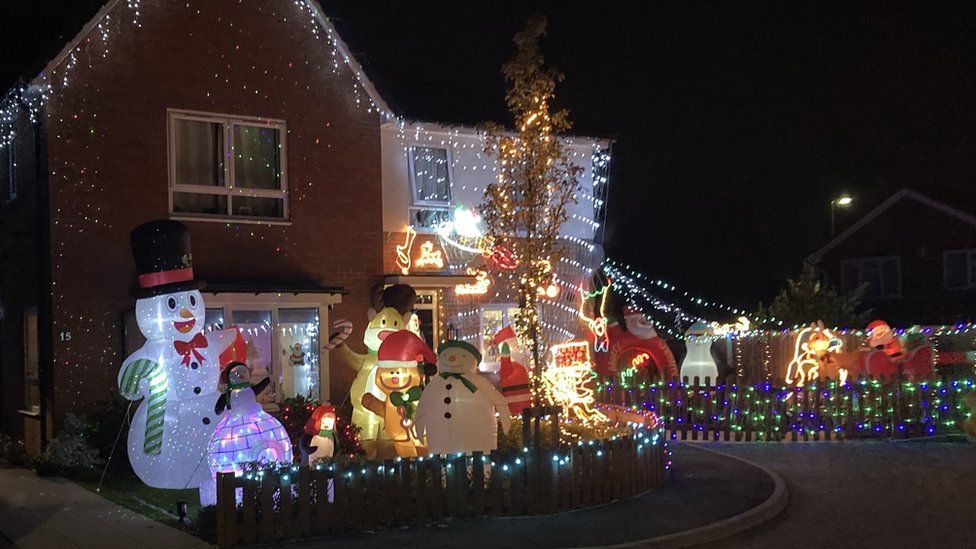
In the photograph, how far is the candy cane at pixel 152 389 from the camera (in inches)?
458

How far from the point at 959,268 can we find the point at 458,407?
29.6 meters

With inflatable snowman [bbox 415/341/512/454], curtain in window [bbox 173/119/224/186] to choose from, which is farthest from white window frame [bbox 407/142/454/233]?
inflatable snowman [bbox 415/341/512/454]

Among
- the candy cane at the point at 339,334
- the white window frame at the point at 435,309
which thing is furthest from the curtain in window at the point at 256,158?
the white window frame at the point at 435,309

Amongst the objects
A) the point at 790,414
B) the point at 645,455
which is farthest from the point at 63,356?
the point at 790,414

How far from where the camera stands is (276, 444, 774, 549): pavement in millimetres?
9039

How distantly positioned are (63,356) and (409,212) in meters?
6.74

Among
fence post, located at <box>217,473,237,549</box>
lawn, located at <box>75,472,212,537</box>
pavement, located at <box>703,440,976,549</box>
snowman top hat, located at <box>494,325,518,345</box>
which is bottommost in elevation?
pavement, located at <box>703,440,976,549</box>

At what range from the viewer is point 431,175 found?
18562 mm

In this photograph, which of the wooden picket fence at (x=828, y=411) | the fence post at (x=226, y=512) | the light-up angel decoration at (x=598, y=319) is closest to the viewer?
the fence post at (x=226, y=512)

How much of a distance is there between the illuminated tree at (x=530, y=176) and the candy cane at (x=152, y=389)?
4539mm

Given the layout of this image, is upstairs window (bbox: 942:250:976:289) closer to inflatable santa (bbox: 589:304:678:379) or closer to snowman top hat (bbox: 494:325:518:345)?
inflatable santa (bbox: 589:304:678:379)

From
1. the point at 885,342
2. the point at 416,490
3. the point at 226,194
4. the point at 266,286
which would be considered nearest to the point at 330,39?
the point at 226,194

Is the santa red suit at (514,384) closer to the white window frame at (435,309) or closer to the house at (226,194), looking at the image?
the house at (226,194)

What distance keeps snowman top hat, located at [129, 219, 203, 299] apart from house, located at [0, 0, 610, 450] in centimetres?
285
